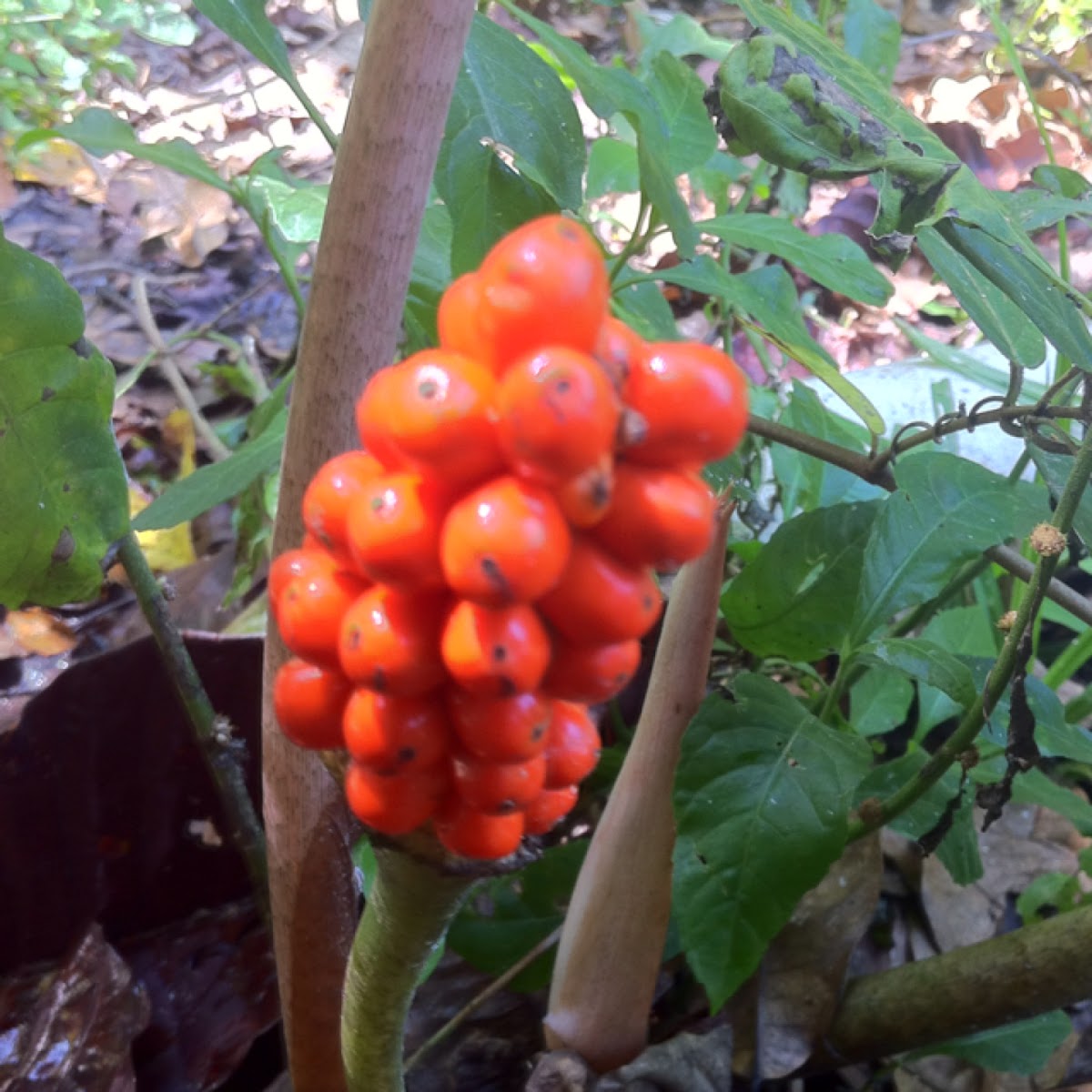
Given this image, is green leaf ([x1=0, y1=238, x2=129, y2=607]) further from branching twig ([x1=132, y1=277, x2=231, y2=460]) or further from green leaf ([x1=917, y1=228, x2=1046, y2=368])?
branching twig ([x1=132, y1=277, x2=231, y2=460])

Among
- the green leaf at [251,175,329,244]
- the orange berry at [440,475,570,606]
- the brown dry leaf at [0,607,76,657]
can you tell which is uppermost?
the orange berry at [440,475,570,606]

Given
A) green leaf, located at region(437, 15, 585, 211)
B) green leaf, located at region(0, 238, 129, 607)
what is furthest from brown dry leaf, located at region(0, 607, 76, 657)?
green leaf, located at region(437, 15, 585, 211)

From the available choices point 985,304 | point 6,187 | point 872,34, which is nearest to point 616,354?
point 985,304

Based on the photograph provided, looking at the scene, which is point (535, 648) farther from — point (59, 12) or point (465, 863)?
point (59, 12)

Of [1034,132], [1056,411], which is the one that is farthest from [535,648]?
[1034,132]

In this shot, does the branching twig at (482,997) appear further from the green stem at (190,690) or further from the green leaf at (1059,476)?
the green leaf at (1059,476)

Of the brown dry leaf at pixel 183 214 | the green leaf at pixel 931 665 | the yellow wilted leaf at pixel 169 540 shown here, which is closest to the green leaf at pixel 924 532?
the green leaf at pixel 931 665
